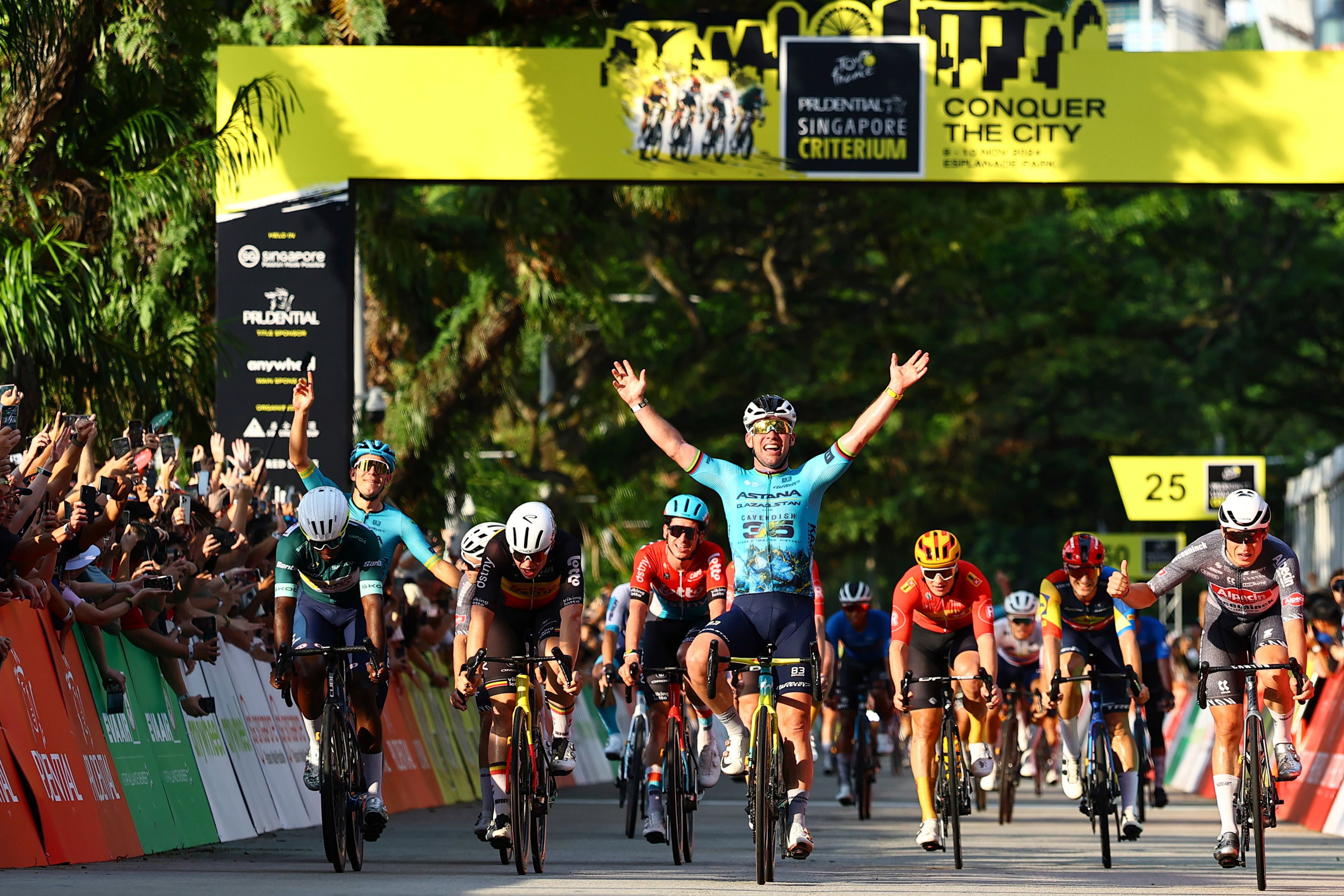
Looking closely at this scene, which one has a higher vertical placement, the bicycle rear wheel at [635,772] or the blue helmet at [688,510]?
the blue helmet at [688,510]

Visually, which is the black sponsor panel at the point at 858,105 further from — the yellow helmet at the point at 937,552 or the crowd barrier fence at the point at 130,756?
the crowd barrier fence at the point at 130,756

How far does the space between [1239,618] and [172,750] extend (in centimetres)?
575

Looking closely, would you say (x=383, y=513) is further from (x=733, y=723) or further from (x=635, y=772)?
(x=635, y=772)

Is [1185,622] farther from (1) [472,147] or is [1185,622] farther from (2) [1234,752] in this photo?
(2) [1234,752]

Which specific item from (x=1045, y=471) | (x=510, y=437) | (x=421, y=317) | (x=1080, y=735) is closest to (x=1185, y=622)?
(x=1045, y=471)

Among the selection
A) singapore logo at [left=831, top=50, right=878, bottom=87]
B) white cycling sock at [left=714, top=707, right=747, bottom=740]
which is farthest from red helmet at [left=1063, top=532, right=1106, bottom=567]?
singapore logo at [left=831, top=50, right=878, bottom=87]

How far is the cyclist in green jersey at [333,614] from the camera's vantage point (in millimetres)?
11398

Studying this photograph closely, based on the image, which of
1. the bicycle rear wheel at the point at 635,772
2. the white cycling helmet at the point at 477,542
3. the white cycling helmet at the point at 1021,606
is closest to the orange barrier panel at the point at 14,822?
the white cycling helmet at the point at 477,542

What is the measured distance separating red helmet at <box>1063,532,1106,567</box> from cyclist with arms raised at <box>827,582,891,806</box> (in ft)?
14.9

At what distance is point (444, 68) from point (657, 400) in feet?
53.6

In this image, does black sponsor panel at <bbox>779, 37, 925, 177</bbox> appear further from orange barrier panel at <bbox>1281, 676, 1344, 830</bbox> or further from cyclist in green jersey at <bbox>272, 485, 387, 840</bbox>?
cyclist in green jersey at <bbox>272, 485, 387, 840</bbox>

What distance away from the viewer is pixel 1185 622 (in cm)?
7100

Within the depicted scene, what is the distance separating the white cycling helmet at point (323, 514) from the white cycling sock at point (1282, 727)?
489cm

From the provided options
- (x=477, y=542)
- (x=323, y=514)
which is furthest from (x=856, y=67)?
(x=323, y=514)
